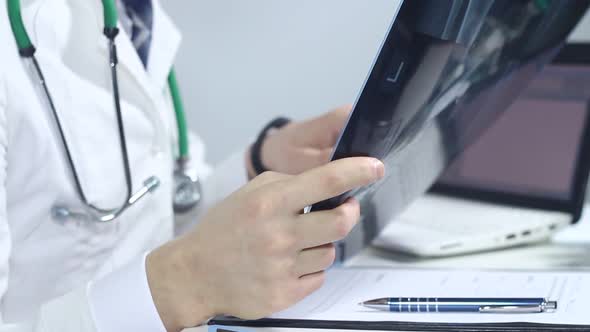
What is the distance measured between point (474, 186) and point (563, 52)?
22 cm

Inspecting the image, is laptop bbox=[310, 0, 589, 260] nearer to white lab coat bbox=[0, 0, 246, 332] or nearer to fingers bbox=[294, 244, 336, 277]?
fingers bbox=[294, 244, 336, 277]

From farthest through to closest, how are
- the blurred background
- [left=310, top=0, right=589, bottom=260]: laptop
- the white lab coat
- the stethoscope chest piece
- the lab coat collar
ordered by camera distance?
the blurred background, the stethoscope chest piece, the lab coat collar, the white lab coat, [left=310, top=0, right=589, bottom=260]: laptop

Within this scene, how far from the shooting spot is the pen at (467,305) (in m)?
0.59

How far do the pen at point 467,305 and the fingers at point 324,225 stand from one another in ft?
0.32

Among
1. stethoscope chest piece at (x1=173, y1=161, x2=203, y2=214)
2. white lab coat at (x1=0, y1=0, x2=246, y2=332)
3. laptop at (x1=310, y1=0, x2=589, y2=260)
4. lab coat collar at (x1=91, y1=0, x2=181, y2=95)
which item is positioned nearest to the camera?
laptop at (x1=310, y1=0, x2=589, y2=260)

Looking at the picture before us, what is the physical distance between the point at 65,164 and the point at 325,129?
0.33m

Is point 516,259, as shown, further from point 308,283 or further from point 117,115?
point 117,115

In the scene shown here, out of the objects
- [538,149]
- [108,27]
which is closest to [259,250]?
[108,27]

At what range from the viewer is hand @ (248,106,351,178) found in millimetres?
874

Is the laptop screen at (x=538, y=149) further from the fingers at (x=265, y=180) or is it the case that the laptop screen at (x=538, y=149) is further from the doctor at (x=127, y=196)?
the fingers at (x=265, y=180)

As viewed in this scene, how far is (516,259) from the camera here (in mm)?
826

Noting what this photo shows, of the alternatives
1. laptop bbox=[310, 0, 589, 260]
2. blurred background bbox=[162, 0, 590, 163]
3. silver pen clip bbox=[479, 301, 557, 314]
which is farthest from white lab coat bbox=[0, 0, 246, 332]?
blurred background bbox=[162, 0, 590, 163]

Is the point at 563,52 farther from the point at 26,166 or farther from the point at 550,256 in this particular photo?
the point at 26,166

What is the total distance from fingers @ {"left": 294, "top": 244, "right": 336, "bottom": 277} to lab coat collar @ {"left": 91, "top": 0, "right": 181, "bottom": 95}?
33 cm
